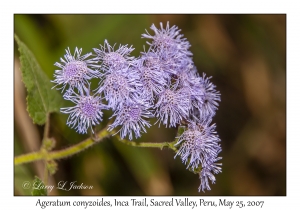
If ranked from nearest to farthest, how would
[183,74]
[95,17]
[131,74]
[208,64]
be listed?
[131,74] → [183,74] → [95,17] → [208,64]

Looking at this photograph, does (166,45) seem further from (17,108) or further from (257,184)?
(257,184)

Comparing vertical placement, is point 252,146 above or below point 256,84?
below

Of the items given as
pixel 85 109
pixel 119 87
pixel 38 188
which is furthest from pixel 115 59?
pixel 38 188

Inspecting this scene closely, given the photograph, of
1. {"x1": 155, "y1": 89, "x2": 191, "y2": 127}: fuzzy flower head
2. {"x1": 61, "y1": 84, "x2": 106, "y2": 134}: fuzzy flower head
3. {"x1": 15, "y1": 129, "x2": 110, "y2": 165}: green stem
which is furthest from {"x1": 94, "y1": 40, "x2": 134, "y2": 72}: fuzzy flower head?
{"x1": 15, "y1": 129, "x2": 110, "y2": 165}: green stem

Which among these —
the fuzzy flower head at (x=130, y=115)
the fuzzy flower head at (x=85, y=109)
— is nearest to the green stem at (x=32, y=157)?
the fuzzy flower head at (x=85, y=109)

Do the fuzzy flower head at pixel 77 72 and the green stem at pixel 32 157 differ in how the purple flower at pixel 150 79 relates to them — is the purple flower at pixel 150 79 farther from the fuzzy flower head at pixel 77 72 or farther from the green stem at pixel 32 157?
the green stem at pixel 32 157

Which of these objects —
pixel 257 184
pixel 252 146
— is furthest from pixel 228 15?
pixel 257 184

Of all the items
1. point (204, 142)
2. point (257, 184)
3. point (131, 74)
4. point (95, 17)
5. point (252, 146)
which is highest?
point (95, 17)

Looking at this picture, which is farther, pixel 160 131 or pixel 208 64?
pixel 208 64
